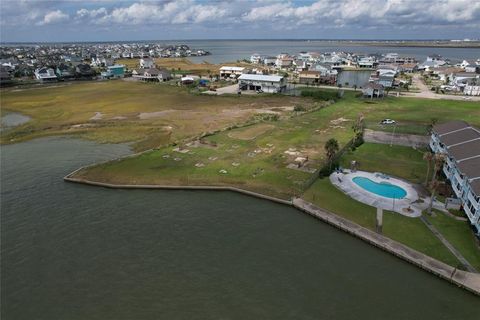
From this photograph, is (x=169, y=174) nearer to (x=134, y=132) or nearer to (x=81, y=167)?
(x=81, y=167)

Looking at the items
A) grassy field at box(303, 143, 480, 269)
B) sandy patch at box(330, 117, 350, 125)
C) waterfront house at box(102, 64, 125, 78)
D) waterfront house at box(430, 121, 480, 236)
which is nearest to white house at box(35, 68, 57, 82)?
waterfront house at box(102, 64, 125, 78)

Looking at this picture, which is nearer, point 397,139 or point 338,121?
point 397,139

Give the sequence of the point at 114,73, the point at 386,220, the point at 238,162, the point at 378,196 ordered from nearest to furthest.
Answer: the point at 386,220, the point at 378,196, the point at 238,162, the point at 114,73

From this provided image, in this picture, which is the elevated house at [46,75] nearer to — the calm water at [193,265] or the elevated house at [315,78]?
the elevated house at [315,78]

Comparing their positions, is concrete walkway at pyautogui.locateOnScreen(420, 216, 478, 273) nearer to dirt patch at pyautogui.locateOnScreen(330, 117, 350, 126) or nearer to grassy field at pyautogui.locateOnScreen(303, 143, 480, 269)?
grassy field at pyautogui.locateOnScreen(303, 143, 480, 269)

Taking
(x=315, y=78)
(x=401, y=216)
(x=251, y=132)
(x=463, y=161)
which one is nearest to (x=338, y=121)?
(x=251, y=132)

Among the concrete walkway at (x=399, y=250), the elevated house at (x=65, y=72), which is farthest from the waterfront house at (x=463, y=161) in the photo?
the elevated house at (x=65, y=72)

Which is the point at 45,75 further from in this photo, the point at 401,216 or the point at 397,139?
the point at 401,216
